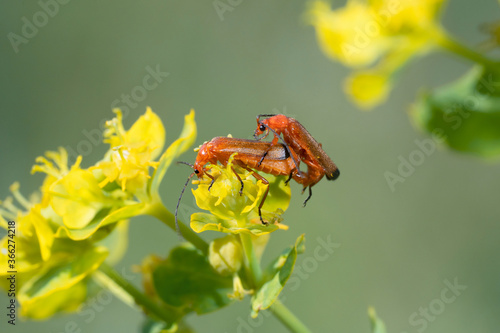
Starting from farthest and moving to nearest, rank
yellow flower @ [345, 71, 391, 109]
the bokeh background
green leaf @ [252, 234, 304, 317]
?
the bokeh background, yellow flower @ [345, 71, 391, 109], green leaf @ [252, 234, 304, 317]

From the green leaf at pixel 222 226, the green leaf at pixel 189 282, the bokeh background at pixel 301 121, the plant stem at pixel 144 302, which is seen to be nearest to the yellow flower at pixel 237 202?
the green leaf at pixel 222 226

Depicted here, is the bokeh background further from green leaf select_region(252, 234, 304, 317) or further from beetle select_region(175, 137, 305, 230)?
beetle select_region(175, 137, 305, 230)

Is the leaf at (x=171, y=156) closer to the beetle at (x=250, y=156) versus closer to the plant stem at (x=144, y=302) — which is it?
the beetle at (x=250, y=156)

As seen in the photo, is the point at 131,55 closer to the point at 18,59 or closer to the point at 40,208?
the point at 18,59

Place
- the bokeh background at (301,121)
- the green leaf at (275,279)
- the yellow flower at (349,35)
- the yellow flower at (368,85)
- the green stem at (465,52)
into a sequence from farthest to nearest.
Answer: the bokeh background at (301,121)
the yellow flower at (349,35)
the yellow flower at (368,85)
the green stem at (465,52)
the green leaf at (275,279)

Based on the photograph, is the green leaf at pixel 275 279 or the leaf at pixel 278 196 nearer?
the green leaf at pixel 275 279

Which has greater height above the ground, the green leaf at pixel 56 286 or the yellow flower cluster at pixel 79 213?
the yellow flower cluster at pixel 79 213

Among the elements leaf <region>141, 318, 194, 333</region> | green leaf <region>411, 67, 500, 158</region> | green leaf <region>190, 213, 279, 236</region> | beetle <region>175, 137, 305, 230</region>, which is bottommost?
leaf <region>141, 318, 194, 333</region>

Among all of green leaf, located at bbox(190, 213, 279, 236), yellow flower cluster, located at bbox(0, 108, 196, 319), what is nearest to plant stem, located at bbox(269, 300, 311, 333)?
green leaf, located at bbox(190, 213, 279, 236)
